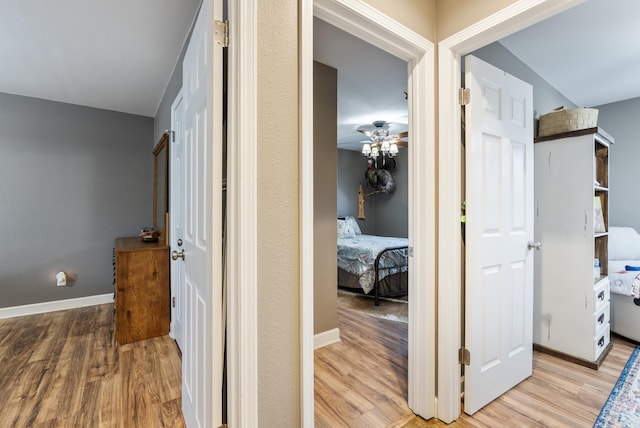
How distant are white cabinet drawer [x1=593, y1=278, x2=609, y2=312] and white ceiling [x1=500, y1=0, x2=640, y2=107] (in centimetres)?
191

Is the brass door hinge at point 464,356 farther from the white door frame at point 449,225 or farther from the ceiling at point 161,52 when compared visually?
the ceiling at point 161,52

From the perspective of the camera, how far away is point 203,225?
1.17m

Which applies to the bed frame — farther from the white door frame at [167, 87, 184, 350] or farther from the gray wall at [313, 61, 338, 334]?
the white door frame at [167, 87, 184, 350]

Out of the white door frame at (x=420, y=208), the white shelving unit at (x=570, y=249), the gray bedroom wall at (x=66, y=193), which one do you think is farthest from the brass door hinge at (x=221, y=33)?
the gray bedroom wall at (x=66, y=193)

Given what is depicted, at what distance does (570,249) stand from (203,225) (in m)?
2.65

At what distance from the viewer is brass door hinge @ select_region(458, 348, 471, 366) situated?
5.36ft

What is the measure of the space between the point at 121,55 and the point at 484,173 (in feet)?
9.46

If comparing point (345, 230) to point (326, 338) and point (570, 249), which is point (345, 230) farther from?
point (570, 249)

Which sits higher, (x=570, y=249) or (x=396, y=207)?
(x=396, y=207)

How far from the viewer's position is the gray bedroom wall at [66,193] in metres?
3.18

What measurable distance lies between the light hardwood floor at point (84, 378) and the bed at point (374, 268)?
224 centimetres

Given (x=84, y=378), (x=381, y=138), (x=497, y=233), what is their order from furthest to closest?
(x=381, y=138)
(x=84, y=378)
(x=497, y=233)

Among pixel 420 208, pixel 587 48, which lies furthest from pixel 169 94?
pixel 587 48

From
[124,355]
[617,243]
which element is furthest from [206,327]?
[617,243]
